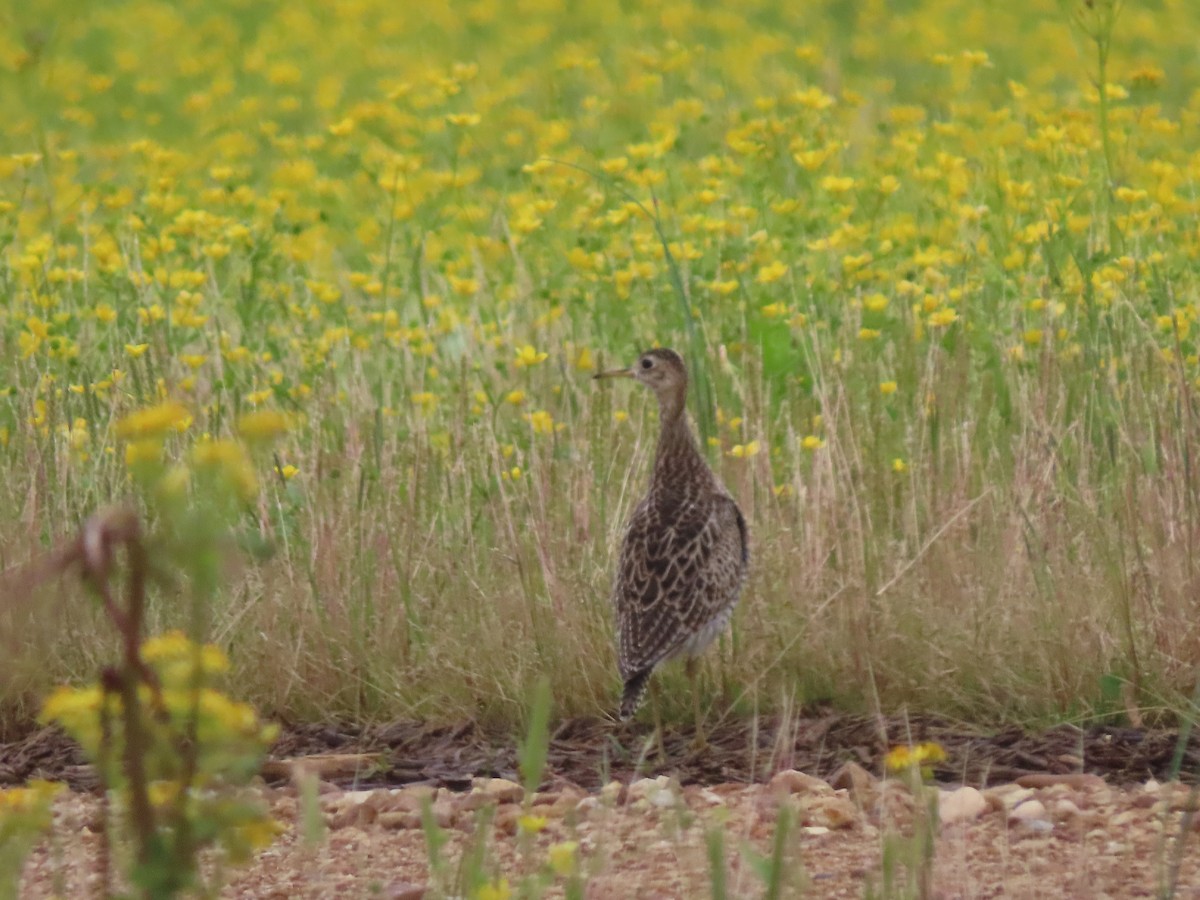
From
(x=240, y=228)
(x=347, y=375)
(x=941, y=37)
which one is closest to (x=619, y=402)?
(x=347, y=375)

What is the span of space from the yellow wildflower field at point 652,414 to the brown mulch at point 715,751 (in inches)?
4.4

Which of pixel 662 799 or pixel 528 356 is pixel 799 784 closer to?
pixel 662 799

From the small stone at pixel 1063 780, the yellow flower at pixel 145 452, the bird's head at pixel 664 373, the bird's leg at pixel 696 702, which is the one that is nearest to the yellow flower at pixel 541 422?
the bird's head at pixel 664 373

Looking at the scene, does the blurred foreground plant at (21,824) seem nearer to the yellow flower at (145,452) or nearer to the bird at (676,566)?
the yellow flower at (145,452)

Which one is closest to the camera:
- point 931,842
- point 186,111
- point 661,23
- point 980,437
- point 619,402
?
point 931,842

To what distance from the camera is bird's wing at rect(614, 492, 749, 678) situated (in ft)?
17.0

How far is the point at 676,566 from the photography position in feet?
17.8

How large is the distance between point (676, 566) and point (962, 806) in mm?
1335

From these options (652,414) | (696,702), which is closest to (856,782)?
(696,702)

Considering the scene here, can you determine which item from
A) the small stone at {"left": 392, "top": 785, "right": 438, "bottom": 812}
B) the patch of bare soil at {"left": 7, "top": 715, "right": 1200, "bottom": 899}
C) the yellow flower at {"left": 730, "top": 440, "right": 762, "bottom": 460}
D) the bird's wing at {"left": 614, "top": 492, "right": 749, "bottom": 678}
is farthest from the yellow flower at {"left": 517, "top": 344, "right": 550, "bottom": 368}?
the small stone at {"left": 392, "top": 785, "right": 438, "bottom": 812}

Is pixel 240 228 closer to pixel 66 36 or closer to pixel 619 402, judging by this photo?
pixel 619 402

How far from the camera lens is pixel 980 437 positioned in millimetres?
6715

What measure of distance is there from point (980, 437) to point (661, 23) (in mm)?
11195

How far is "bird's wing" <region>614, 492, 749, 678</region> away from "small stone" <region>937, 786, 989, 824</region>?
3.21 feet
